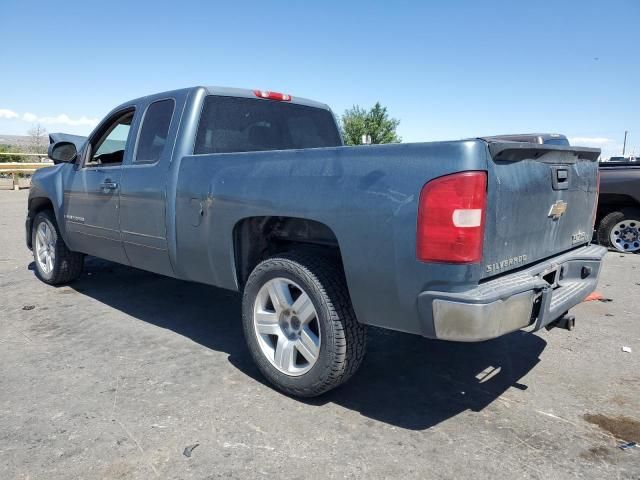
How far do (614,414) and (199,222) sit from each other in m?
2.86

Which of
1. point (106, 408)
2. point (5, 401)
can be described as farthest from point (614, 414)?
point (5, 401)

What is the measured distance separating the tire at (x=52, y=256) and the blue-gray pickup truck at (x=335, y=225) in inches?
47.7

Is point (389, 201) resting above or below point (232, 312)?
above

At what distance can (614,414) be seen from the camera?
302 centimetres

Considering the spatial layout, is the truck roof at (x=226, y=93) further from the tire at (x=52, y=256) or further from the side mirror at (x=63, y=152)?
the tire at (x=52, y=256)

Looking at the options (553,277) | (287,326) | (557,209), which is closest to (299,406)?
(287,326)

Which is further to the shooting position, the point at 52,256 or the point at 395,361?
the point at 52,256

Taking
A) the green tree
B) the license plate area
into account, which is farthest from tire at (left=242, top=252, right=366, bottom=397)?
the green tree

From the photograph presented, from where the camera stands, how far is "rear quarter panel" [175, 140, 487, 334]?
244cm

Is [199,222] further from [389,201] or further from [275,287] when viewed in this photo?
[389,201]

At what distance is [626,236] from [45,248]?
28.5 feet

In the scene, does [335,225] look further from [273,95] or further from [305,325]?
[273,95]

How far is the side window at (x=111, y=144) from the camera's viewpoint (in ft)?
16.0

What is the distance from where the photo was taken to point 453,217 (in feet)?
7.79
